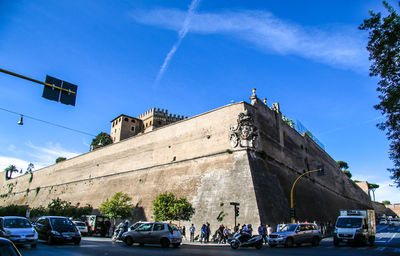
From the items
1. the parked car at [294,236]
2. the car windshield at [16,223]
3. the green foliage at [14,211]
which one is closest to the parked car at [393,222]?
the parked car at [294,236]

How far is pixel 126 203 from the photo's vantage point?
31.2 m

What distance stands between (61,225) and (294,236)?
13.3 meters

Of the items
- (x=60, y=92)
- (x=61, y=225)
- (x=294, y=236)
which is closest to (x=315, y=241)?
(x=294, y=236)

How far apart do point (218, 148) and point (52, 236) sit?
16833mm

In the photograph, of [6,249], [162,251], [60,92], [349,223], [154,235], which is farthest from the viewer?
[349,223]

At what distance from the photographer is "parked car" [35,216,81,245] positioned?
1430 cm

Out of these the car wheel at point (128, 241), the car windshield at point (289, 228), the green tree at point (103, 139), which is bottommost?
the car wheel at point (128, 241)

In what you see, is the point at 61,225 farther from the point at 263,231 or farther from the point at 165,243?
the point at 263,231

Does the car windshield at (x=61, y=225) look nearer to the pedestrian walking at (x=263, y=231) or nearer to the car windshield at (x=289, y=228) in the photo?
the pedestrian walking at (x=263, y=231)

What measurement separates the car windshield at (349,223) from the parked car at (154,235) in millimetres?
10607

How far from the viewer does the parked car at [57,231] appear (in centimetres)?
1430

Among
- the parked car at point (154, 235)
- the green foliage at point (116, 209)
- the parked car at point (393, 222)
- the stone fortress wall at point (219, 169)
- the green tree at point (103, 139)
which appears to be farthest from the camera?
the green tree at point (103, 139)

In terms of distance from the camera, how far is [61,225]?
589 inches

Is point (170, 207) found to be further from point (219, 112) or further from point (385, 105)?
point (385, 105)
